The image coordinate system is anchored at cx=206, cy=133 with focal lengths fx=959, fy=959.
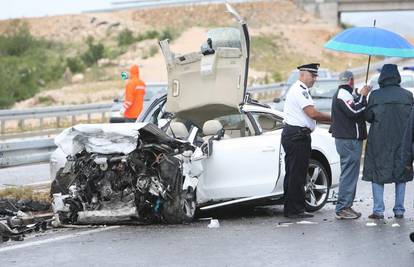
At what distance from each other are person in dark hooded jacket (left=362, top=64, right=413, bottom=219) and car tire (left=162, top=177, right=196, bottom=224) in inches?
80.5

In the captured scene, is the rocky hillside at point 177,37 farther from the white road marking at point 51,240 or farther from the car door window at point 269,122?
the white road marking at point 51,240

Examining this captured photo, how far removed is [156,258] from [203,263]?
1.61ft

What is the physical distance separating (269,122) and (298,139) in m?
Result: 1.22

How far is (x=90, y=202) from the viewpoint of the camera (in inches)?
411

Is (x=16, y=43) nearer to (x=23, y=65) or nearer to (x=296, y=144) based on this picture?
(x=23, y=65)

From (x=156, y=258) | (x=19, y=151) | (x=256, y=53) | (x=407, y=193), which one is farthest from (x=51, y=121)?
(x=256, y=53)

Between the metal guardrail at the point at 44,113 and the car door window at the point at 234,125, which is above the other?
the car door window at the point at 234,125

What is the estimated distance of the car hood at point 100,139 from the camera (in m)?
10.3

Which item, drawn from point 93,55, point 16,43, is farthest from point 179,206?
point 16,43

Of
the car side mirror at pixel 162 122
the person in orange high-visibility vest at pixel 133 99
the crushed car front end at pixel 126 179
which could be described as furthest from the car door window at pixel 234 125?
the person in orange high-visibility vest at pixel 133 99

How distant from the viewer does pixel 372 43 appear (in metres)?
10.9

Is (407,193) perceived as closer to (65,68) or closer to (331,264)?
(331,264)

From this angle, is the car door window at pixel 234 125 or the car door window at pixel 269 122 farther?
the car door window at pixel 269 122

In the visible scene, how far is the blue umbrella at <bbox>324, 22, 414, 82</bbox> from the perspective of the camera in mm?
10719
